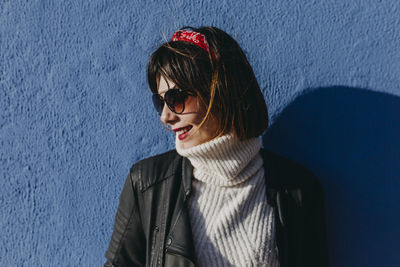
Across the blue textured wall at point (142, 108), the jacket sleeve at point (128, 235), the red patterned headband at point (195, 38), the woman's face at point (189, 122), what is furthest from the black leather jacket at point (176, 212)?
the red patterned headband at point (195, 38)

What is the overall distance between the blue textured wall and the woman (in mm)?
278

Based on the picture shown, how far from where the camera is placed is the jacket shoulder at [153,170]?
1568mm

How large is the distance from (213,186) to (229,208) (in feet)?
0.38

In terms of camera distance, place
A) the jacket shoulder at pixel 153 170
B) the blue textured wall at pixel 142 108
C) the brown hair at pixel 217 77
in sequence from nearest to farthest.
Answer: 1. the brown hair at pixel 217 77
2. the jacket shoulder at pixel 153 170
3. the blue textured wall at pixel 142 108

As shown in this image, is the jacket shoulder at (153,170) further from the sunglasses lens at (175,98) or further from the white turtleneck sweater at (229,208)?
the sunglasses lens at (175,98)

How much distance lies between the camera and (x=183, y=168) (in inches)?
62.1

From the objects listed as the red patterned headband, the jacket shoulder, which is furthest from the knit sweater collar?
the red patterned headband

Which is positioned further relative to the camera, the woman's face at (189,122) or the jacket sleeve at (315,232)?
the jacket sleeve at (315,232)

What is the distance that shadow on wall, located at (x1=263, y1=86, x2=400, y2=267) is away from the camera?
1.76 metres

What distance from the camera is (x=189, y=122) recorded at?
1441mm

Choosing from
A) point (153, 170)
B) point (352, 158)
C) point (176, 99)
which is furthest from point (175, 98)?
point (352, 158)

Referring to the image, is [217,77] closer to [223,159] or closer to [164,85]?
[164,85]

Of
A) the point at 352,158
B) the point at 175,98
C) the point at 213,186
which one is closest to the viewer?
the point at 175,98

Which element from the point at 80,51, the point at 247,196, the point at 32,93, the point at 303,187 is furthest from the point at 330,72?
the point at 32,93
